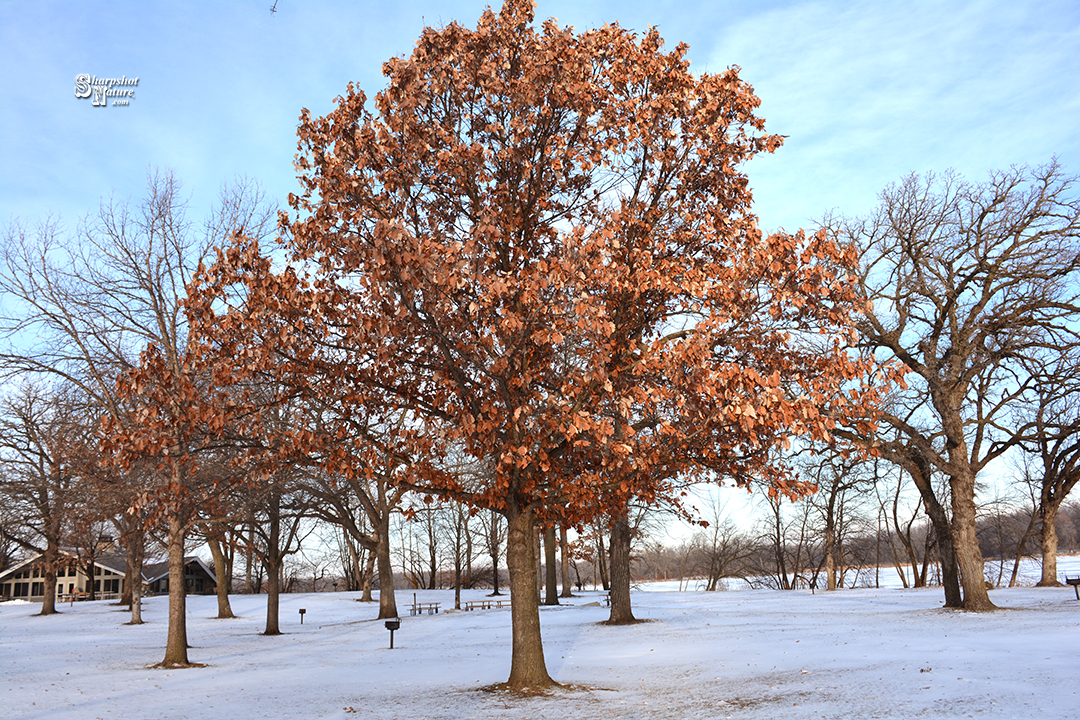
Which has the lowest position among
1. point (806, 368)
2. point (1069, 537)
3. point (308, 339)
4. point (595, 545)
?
point (1069, 537)

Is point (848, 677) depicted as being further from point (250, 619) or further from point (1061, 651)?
point (250, 619)

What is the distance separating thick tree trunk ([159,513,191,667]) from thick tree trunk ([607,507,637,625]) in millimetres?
12557

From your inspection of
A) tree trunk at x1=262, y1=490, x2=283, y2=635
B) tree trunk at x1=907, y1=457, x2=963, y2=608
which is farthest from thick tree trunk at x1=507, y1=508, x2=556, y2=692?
tree trunk at x1=907, y1=457, x2=963, y2=608

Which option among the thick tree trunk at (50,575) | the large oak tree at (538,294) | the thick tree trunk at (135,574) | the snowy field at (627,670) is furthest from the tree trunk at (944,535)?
the thick tree trunk at (50,575)

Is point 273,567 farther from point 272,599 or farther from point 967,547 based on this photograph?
point 967,547

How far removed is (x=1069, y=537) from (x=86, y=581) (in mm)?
128942

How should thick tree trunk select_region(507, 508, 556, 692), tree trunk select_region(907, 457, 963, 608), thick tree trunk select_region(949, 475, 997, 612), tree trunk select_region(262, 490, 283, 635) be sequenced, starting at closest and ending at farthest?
thick tree trunk select_region(507, 508, 556, 692) → thick tree trunk select_region(949, 475, 997, 612) → tree trunk select_region(907, 457, 963, 608) → tree trunk select_region(262, 490, 283, 635)

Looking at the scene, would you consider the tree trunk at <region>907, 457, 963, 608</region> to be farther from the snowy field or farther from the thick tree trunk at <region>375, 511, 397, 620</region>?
the thick tree trunk at <region>375, 511, 397, 620</region>

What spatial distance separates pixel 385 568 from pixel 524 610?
22000 mm

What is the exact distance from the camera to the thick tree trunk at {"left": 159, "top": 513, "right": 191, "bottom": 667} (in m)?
15.8

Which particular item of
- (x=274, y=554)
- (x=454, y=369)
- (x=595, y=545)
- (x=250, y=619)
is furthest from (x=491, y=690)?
(x=595, y=545)

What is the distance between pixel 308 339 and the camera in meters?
10.3

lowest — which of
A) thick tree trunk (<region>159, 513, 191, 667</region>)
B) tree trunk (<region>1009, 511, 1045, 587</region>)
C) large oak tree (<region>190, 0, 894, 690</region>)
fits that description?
tree trunk (<region>1009, 511, 1045, 587</region>)

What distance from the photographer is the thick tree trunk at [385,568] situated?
30.0m
